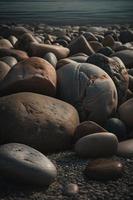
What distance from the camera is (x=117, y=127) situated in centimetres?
409

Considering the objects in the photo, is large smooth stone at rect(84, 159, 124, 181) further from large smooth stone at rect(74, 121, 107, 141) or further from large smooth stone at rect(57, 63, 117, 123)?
large smooth stone at rect(57, 63, 117, 123)

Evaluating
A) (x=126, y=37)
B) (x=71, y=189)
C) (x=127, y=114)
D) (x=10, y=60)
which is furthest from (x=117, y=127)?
(x=126, y=37)

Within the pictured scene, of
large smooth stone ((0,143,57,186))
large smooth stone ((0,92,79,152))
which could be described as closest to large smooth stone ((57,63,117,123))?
large smooth stone ((0,92,79,152))

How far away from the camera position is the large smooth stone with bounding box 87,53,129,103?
4.84 m

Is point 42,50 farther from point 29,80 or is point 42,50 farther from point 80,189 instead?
point 80,189

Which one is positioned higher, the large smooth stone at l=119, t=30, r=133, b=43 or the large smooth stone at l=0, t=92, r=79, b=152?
the large smooth stone at l=0, t=92, r=79, b=152

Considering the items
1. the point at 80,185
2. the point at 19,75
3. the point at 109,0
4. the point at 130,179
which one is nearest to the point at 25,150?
the point at 80,185

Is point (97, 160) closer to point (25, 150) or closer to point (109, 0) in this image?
point (25, 150)

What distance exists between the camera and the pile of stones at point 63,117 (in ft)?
10.4

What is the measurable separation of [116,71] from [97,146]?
1661 mm

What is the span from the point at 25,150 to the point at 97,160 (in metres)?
0.56

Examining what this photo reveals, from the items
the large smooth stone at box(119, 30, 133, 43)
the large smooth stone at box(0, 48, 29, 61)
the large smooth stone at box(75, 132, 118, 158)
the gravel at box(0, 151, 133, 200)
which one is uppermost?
the large smooth stone at box(0, 48, 29, 61)

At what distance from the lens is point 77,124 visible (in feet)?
13.3

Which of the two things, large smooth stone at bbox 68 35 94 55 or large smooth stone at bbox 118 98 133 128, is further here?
large smooth stone at bbox 68 35 94 55
